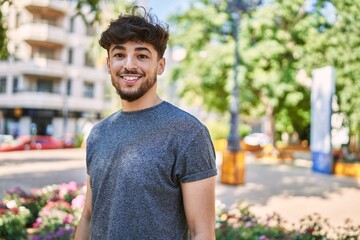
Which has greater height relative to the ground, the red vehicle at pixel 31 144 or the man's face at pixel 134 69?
the man's face at pixel 134 69

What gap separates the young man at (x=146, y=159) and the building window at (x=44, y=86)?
34159mm

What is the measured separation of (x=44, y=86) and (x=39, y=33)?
15.2 ft

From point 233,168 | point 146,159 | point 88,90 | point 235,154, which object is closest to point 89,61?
point 88,90

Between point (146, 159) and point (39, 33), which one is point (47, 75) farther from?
point (146, 159)

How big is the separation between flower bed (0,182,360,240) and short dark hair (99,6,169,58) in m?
2.70

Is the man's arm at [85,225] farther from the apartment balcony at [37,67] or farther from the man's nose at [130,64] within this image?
the apartment balcony at [37,67]

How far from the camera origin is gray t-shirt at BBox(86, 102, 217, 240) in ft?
5.09

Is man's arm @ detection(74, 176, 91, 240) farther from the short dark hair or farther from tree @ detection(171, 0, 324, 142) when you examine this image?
tree @ detection(171, 0, 324, 142)

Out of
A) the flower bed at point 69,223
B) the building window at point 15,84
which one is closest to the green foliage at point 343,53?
the flower bed at point 69,223

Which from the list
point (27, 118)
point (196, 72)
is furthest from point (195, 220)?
point (27, 118)

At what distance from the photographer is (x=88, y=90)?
120 ft

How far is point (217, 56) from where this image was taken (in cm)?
1906

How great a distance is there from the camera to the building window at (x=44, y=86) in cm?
3375

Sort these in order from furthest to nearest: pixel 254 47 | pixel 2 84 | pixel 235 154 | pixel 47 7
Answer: pixel 2 84 < pixel 47 7 < pixel 254 47 < pixel 235 154
